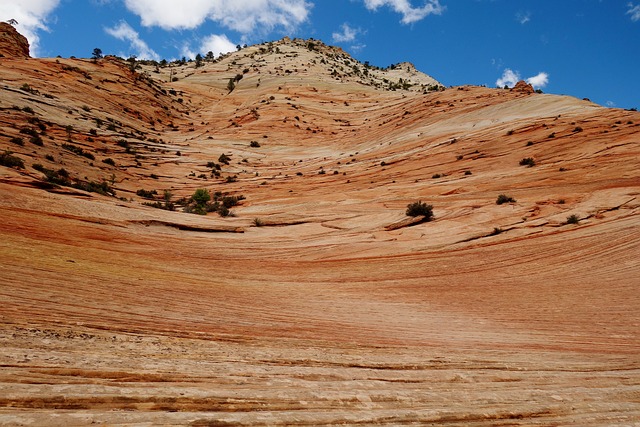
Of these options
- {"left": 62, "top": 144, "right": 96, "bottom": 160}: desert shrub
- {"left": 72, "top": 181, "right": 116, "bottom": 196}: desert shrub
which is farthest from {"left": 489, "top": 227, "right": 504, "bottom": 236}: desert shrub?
{"left": 62, "top": 144, "right": 96, "bottom": 160}: desert shrub

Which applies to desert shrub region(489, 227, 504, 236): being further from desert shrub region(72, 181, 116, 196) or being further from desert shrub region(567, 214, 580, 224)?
desert shrub region(72, 181, 116, 196)

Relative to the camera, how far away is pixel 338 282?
36.8ft

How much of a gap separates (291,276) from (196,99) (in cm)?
5671

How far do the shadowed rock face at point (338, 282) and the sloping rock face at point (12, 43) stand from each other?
23.2 m

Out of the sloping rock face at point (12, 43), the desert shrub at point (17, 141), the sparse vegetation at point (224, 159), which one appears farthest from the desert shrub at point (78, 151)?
the sloping rock face at point (12, 43)

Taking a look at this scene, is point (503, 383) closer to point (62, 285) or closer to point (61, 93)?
point (62, 285)

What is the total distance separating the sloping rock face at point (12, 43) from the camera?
48.5 meters

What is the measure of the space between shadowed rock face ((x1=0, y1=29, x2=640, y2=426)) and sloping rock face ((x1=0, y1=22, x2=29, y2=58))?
914 inches

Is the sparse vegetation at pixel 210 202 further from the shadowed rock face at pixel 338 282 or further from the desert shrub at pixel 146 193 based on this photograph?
the desert shrub at pixel 146 193

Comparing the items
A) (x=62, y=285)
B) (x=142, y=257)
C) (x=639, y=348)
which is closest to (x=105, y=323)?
(x=62, y=285)

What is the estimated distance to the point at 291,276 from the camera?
11.3 m

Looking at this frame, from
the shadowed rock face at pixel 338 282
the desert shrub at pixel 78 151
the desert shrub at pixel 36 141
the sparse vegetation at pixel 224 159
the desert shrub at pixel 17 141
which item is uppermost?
the sparse vegetation at pixel 224 159

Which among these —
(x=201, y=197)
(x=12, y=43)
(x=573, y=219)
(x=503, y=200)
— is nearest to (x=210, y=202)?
(x=201, y=197)

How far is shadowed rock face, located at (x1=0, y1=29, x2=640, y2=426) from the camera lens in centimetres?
399
